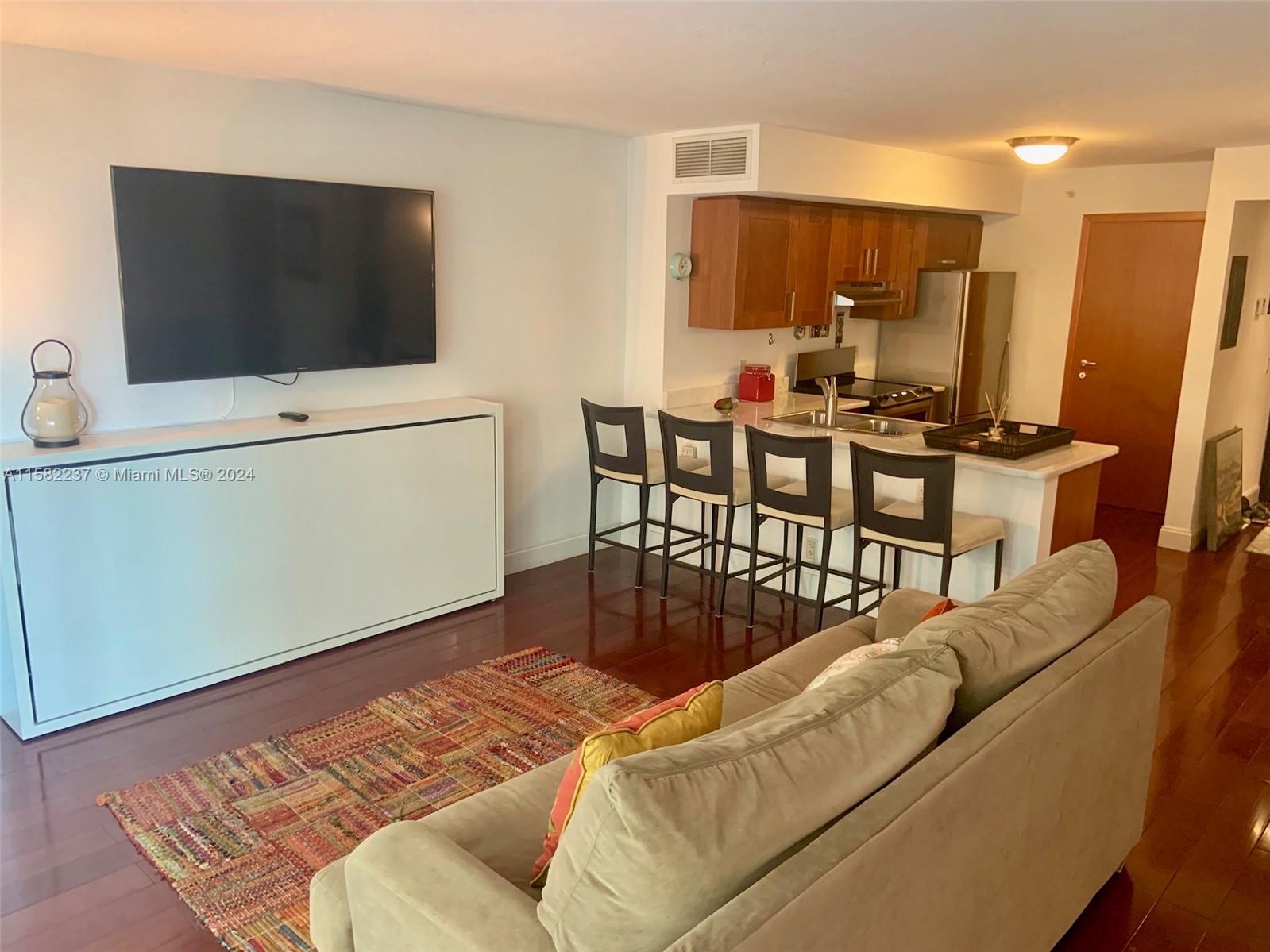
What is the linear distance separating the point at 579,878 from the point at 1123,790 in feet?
5.87

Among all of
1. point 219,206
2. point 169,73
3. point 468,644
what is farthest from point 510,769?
point 169,73

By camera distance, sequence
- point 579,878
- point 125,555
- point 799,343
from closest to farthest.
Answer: point 579,878, point 125,555, point 799,343

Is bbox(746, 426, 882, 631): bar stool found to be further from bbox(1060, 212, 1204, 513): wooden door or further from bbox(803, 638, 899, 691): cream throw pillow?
bbox(1060, 212, 1204, 513): wooden door

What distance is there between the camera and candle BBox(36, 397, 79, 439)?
3268mm

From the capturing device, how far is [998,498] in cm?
428

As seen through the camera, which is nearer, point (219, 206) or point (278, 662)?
point (219, 206)

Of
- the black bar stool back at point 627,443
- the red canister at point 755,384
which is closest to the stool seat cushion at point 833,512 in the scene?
the black bar stool back at point 627,443

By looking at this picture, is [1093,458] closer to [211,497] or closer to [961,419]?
[961,419]

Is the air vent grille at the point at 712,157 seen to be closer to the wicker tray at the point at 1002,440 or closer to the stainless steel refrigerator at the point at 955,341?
the wicker tray at the point at 1002,440

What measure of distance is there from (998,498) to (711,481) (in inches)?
52.4

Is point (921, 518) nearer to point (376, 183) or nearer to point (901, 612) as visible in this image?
point (901, 612)

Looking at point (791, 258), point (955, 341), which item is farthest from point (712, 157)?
point (955, 341)

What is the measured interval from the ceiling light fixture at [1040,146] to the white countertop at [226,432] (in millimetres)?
3141

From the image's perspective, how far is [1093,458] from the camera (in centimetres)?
437
